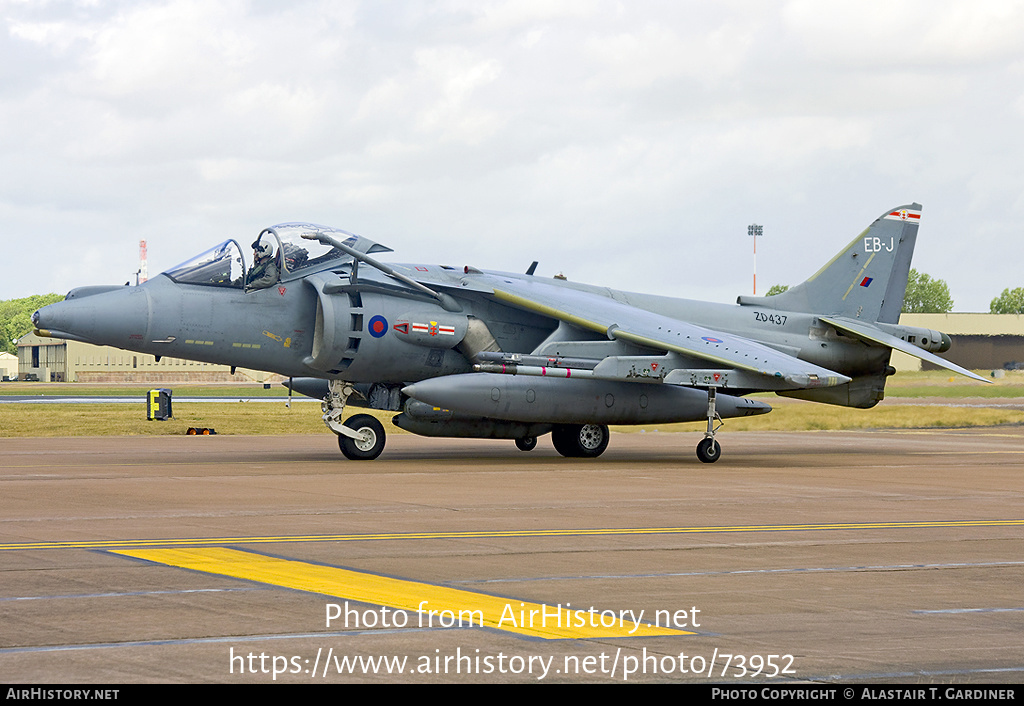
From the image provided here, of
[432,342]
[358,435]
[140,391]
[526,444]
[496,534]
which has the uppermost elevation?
[432,342]

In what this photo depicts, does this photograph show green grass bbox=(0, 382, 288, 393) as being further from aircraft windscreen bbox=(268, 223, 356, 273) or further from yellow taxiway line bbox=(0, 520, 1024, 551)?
yellow taxiway line bbox=(0, 520, 1024, 551)

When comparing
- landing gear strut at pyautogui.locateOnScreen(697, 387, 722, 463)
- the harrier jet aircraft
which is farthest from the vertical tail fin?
landing gear strut at pyautogui.locateOnScreen(697, 387, 722, 463)

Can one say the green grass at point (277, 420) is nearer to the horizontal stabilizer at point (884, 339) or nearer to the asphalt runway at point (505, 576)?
the horizontal stabilizer at point (884, 339)

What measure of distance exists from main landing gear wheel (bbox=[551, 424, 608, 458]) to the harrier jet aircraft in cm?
3

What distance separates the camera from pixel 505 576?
8.74 m

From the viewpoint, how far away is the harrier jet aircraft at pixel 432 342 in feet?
64.6

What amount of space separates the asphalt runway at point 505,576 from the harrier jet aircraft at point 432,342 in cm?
248

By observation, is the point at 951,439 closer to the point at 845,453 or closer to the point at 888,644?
the point at 845,453

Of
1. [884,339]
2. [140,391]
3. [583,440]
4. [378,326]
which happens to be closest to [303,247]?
[378,326]

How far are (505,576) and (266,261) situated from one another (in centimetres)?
1254

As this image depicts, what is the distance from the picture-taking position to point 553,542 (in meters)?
10.7

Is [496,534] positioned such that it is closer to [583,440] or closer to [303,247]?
[303,247]

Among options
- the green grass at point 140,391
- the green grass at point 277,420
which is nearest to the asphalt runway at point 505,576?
the green grass at point 277,420

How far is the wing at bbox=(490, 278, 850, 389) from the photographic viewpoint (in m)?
21.0
